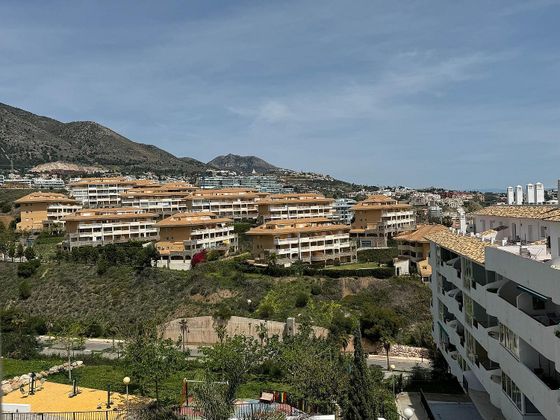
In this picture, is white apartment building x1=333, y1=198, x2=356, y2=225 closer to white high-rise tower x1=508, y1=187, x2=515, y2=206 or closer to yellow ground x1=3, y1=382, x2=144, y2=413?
white high-rise tower x1=508, y1=187, x2=515, y2=206

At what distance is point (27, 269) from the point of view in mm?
58750

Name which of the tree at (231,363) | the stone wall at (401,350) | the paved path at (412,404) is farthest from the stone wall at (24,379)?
the stone wall at (401,350)

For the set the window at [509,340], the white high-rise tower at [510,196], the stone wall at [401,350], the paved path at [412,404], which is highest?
the white high-rise tower at [510,196]

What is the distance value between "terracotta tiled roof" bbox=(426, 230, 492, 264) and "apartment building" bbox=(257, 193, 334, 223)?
5523 cm

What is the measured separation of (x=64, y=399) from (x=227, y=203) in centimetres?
6892

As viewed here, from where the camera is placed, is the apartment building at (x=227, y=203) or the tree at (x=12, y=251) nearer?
the tree at (x=12, y=251)

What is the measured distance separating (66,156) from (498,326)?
642ft

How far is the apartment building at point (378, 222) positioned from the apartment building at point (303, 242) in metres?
9.01

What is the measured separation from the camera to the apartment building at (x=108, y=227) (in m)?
73.6

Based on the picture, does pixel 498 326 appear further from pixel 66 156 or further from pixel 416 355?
pixel 66 156

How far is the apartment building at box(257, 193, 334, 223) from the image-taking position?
83.7 metres

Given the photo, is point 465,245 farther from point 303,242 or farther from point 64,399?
point 303,242

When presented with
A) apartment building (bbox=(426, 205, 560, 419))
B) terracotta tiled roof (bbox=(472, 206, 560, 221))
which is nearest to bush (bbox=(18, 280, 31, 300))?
apartment building (bbox=(426, 205, 560, 419))

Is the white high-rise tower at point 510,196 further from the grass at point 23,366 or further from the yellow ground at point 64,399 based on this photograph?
the grass at point 23,366
